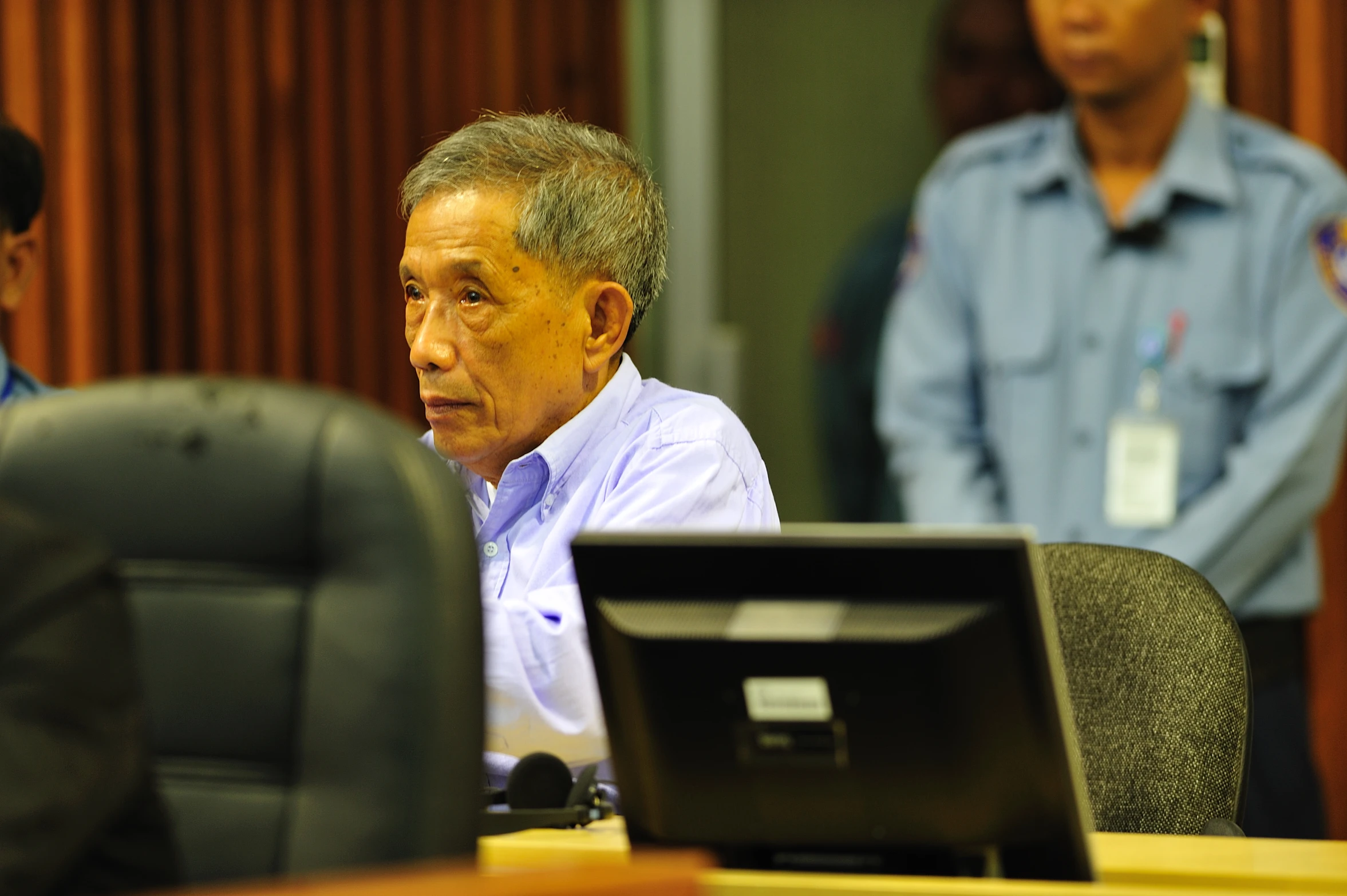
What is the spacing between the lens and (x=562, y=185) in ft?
6.21

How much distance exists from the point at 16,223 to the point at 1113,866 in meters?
1.90

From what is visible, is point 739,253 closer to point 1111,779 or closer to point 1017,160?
point 1017,160

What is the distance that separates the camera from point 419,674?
109 centimetres

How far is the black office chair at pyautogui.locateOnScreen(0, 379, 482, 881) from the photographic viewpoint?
3.60 feet

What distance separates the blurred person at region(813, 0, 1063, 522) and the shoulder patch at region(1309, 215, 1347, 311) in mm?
612

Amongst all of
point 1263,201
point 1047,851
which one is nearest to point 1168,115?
point 1263,201

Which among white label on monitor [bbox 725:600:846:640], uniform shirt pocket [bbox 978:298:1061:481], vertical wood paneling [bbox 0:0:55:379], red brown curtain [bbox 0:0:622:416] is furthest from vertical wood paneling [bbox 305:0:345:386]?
white label on monitor [bbox 725:600:846:640]

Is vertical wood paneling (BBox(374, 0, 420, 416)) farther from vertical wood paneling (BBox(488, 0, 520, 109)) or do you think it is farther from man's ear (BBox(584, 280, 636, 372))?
man's ear (BBox(584, 280, 636, 372))

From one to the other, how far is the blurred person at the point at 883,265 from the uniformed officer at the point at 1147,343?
0.31 feet

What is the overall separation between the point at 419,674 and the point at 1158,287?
2483 millimetres

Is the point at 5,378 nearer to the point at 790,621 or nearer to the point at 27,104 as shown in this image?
the point at 27,104

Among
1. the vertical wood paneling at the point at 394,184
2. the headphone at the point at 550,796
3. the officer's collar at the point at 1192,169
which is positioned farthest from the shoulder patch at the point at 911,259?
the headphone at the point at 550,796

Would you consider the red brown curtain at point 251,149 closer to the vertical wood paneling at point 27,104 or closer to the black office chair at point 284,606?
the vertical wood paneling at point 27,104

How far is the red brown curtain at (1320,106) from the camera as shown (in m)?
3.32
